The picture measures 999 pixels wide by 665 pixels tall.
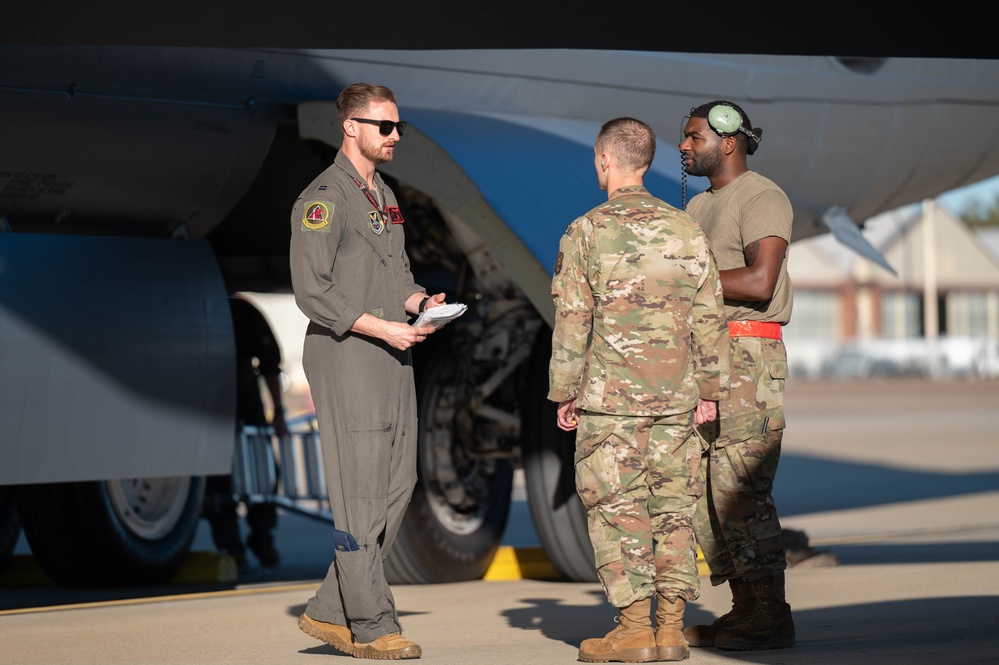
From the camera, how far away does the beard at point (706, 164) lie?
5.50 metres

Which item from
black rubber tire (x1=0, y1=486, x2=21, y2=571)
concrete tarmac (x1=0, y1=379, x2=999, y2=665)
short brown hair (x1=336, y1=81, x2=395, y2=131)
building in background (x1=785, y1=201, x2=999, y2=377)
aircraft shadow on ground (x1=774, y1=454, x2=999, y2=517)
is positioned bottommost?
concrete tarmac (x1=0, y1=379, x2=999, y2=665)

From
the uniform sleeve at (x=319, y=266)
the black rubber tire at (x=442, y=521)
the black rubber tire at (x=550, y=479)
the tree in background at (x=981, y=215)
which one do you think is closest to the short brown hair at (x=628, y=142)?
the uniform sleeve at (x=319, y=266)

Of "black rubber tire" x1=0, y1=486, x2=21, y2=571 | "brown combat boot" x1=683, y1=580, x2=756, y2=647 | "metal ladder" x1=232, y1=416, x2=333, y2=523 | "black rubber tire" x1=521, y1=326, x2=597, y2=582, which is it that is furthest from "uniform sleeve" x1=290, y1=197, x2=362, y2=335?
"metal ladder" x1=232, y1=416, x2=333, y2=523

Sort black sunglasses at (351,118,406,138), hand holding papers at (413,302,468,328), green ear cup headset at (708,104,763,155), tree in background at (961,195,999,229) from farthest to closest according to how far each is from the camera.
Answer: tree in background at (961,195,999,229), green ear cup headset at (708,104,763,155), black sunglasses at (351,118,406,138), hand holding papers at (413,302,468,328)

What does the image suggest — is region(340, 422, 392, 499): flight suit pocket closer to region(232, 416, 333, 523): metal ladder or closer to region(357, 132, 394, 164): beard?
region(357, 132, 394, 164): beard

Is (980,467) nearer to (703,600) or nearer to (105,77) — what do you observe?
(703,600)

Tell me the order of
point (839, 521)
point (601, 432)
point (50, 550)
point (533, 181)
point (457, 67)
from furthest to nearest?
point (839, 521), point (50, 550), point (457, 67), point (533, 181), point (601, 432)

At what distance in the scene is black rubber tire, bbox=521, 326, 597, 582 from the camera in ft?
25.1

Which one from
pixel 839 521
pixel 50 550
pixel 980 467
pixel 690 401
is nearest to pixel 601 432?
pixel 690 401

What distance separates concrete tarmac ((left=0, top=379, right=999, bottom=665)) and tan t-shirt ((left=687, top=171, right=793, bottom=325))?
50.6 inches

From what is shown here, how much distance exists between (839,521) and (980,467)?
6.49 m

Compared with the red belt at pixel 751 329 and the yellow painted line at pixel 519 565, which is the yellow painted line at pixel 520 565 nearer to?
the yellow painted line at pixel 519 565

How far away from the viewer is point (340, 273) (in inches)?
200

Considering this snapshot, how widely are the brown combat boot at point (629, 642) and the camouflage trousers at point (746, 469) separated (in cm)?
57
